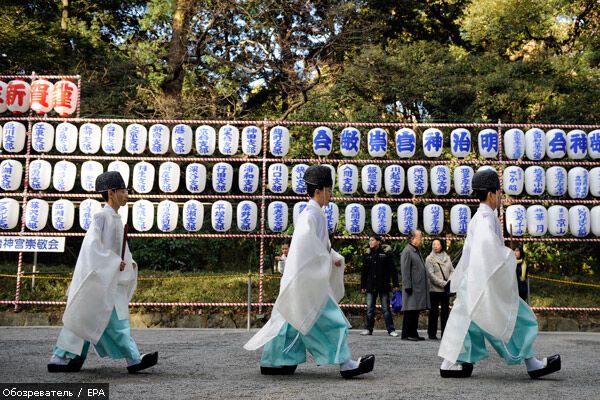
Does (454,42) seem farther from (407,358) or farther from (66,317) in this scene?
(66,317)

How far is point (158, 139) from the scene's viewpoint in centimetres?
1458

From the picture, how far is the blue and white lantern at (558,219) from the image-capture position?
46.2ft

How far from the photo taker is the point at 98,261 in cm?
653

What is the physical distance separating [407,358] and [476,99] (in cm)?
1119

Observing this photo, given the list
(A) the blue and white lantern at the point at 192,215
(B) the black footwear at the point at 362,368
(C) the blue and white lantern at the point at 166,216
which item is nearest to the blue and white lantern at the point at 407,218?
(A) the blue and white lantern at the point at 192,215

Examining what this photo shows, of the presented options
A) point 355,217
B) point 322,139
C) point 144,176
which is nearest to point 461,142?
point 355,217

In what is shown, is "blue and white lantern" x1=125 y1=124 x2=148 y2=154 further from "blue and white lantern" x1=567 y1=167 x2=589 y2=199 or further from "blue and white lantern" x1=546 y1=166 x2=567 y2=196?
"blue and white lantern" x1=567 y1=167 x2=589 y2=199

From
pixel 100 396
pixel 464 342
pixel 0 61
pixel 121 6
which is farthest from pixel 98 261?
pixel 121 6

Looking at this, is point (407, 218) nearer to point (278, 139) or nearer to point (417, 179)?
point (417, 179)

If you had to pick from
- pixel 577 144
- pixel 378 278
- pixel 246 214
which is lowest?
pixel 378 278

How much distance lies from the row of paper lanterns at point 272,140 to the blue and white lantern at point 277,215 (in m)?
1.23

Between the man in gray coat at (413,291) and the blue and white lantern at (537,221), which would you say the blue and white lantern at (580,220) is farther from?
the man in gray coat at (413,291)

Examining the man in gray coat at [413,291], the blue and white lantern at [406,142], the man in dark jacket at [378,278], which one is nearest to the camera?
the man in gray coat at [413,291]

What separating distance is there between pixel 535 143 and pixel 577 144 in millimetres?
882
